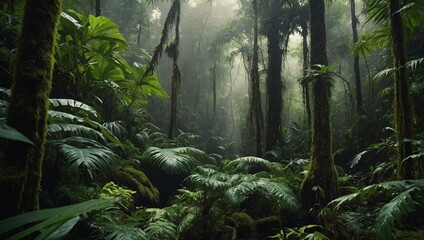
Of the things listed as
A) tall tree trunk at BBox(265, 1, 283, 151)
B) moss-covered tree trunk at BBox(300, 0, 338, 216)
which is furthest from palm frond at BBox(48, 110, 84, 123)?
tall tree trunk at BBox(265, 1, 283, 151)

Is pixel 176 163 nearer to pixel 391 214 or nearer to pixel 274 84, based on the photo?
pixel 391 214

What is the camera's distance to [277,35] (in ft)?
36.9

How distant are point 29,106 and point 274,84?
10126mm

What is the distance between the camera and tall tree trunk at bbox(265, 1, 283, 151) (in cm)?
1071

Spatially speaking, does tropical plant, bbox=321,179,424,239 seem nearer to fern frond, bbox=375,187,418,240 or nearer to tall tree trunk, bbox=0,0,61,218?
fern frond, bbox=375,187,418,240

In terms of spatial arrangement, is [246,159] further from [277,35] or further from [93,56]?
[277,35]

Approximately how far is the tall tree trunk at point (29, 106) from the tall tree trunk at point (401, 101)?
3.35 meters

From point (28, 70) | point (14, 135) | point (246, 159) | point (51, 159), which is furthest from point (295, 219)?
point (14, 135)

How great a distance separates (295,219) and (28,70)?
435cm

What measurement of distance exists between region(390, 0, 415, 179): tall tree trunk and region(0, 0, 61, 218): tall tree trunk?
3355 millimetres

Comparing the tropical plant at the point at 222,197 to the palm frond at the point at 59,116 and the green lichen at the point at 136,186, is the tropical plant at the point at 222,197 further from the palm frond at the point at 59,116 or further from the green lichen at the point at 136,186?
the palm frond at the point at 59,116

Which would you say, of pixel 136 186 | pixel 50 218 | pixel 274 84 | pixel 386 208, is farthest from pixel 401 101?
pixel 274 84

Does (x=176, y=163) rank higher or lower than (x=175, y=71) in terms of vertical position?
lower

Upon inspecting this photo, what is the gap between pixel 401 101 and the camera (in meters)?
3.31
